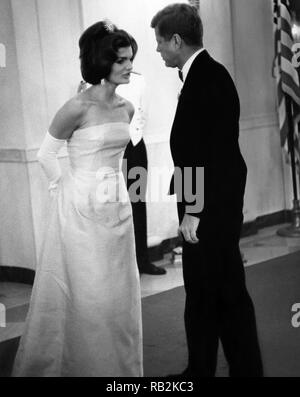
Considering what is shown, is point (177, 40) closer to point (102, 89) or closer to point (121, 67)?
point (121, 67)

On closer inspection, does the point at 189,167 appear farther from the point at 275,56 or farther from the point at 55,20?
the point at 275,56

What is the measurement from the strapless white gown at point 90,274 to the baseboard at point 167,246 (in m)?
2.21

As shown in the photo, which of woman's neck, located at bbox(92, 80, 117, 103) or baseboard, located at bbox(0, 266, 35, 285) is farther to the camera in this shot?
baseboard, located at bbox(0, 266, 35, 285)

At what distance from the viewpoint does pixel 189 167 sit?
2.82 metres

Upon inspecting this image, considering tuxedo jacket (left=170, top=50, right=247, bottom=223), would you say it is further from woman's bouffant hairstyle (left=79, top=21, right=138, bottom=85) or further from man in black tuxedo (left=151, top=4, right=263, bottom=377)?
woman's bouffant hairstyle (left=79, top=21, right=138, bottom=85)

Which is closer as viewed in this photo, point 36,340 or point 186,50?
point 186,50

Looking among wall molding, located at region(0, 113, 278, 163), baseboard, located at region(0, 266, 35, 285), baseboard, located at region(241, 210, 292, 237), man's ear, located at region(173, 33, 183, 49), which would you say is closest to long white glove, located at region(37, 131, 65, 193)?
man's ear, located at region(173, 33, 183, 49)

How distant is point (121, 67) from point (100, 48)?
121 millimetres

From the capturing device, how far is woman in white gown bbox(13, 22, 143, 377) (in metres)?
3.04

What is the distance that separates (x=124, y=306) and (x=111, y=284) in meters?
0.12

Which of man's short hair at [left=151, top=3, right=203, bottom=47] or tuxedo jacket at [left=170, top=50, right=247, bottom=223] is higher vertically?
man's short hair at [left=151, top=3, right=203, bottom=47]
